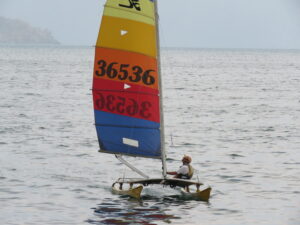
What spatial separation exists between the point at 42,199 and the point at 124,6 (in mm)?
8079

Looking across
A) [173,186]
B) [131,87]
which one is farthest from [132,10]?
[173,186]

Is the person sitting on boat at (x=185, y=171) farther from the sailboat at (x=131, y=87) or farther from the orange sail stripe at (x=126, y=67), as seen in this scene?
the orange sail stripe at (x=126, y=67)

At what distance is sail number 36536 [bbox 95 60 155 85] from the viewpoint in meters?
27.5

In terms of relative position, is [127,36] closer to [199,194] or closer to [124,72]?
[124,72]

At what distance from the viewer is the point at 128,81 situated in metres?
27.8

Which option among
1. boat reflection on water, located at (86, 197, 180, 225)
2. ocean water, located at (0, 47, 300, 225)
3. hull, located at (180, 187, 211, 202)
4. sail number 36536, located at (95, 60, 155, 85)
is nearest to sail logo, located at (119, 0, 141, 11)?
sail number 36536, located at (95, 60, 155, 85)

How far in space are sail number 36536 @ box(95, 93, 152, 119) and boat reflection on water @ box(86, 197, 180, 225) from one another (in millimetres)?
3308

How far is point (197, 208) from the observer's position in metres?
26.6

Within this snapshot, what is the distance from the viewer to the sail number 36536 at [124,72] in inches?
1082

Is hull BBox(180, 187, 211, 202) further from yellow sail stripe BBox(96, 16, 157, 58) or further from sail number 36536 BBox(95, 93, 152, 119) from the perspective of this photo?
yellow sail stripe BBox(96, 16, 157, 58)

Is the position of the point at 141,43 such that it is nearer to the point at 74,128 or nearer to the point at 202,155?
the point at 202,155

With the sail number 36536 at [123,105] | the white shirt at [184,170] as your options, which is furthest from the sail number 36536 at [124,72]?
the white shirt at [184,170]

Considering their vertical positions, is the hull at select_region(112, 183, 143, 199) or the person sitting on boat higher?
the person sitting on boat

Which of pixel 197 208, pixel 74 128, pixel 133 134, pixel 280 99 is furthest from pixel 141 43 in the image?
pixel 280 99
